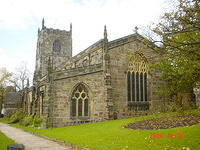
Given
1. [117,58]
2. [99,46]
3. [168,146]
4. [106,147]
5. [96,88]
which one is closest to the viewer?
[168,146]

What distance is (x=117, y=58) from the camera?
Answer: 23172 millimetres

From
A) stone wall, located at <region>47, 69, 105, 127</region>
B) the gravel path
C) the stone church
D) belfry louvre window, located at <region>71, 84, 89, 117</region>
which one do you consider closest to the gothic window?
the stone church

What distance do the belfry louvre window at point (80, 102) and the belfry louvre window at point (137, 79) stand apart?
16.0 ft

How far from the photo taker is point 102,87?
21.5 m

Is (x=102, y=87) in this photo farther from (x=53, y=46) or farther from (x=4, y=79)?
(x=4, y=79)

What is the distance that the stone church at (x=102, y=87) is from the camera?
20234 mm

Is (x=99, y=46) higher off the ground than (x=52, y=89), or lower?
higher

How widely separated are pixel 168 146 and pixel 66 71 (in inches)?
→ 549

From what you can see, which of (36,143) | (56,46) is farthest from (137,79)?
(56,46)

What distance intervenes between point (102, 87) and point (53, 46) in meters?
36.3

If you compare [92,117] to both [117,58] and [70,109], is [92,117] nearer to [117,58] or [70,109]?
[70,109]

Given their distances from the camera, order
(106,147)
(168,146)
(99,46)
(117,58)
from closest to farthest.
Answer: (168,146), (106,147), (117,58), (99,46)

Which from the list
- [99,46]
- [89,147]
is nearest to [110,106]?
[99,46]

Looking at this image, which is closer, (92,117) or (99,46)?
(92,117)
